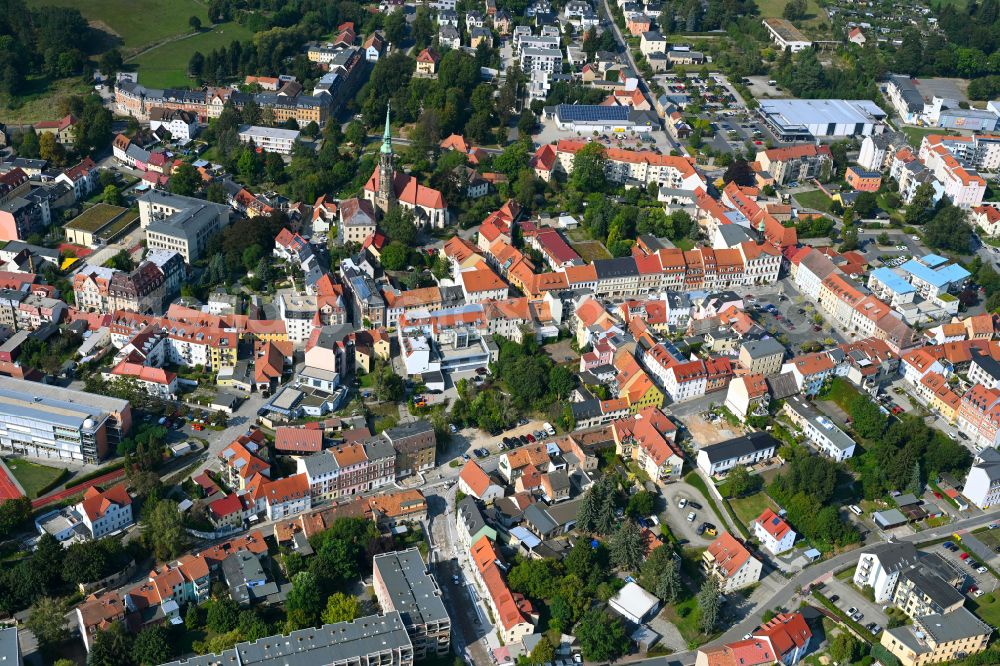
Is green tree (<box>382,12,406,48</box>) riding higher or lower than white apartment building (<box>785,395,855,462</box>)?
higher

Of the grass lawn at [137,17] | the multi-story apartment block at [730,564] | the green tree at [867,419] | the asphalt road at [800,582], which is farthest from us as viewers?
the grass lawn at [137,17]

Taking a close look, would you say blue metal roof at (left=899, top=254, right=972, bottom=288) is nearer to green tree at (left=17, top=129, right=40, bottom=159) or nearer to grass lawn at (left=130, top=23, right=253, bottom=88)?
green tree at (left=17, top=129, right=40, bottom=159)

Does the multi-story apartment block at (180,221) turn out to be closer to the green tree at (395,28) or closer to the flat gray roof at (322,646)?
the flat gray roof at (322,646)

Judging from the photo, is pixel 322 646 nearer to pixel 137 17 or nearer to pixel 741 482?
pixel 741 482

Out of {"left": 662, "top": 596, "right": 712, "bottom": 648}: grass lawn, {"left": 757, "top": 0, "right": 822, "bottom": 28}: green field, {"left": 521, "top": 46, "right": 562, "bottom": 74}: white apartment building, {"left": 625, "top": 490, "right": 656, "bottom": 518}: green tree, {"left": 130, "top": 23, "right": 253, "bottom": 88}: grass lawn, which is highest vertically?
{"left": 757, "top": 0, "right": 822, "bottom": 28}: green field

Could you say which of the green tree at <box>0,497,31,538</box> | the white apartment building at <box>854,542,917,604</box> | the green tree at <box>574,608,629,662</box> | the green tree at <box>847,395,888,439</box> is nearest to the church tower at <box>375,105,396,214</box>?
the green tree at <box>0,497,31,538</box>

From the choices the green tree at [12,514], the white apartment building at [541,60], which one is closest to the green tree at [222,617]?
the green tree at [12,514]

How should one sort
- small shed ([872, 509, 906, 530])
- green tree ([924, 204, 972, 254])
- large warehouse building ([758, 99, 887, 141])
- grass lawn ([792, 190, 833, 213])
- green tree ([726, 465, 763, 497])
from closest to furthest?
small shed ([872, 509, 906, 530]), green tree ([726, 465, 763, 497]), green tree ([924, 204, 972, 254]), grass lawn ([792, 190, 833, 213]), large warehouse building ([758, 99, 887, 141])

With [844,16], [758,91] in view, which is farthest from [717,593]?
[844,16]
